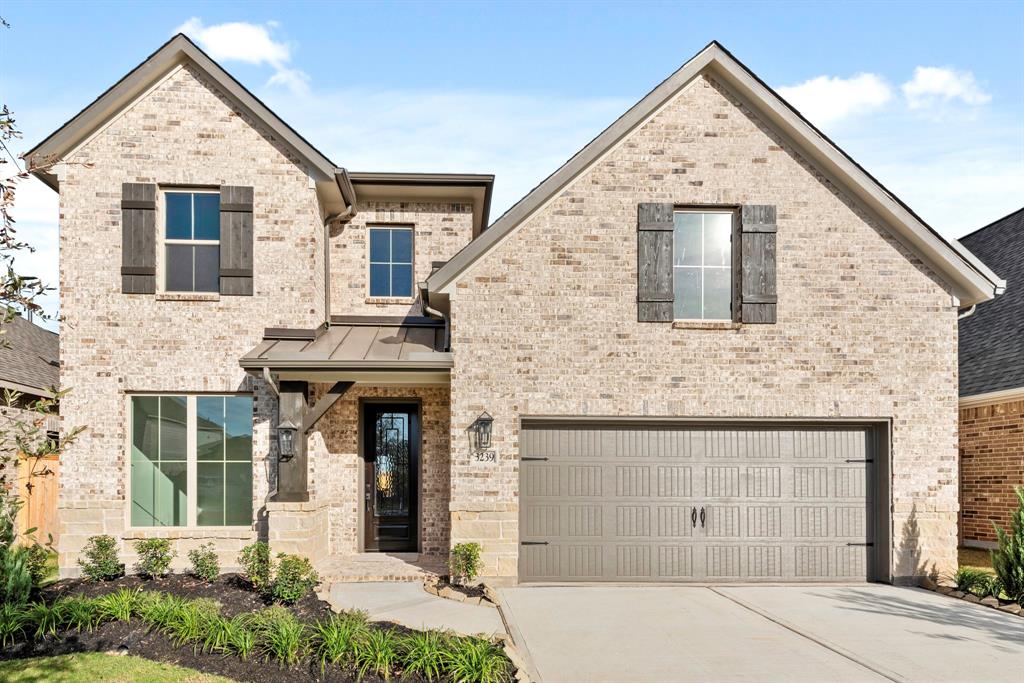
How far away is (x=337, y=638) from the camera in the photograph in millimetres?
7129

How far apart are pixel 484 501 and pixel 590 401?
81.6 inches

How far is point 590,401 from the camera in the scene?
11.3m

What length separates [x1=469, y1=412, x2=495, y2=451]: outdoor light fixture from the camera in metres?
11.0

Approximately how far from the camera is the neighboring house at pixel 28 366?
14570mm

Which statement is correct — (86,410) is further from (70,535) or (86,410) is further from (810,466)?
(810,466)

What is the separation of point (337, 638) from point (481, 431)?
4.32m

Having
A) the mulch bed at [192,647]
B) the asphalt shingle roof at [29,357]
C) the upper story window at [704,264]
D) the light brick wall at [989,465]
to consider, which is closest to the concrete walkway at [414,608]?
the mulch bed at [192,647]

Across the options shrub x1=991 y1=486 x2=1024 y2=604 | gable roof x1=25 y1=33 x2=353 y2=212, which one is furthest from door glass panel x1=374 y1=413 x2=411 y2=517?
shrub x1=991 y1=486 x2=1024 y2=604

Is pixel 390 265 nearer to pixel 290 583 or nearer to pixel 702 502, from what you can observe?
pixel 290 583

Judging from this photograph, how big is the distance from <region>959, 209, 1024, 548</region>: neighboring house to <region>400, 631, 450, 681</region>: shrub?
1059 cm

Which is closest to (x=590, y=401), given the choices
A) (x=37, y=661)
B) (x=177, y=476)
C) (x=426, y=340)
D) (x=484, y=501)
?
(x=484, y=501)

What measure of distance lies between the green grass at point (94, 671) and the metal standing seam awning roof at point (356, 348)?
4.45m

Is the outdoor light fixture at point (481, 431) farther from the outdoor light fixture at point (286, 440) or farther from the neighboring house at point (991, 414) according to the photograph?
the neighboring house at point (991, 414)

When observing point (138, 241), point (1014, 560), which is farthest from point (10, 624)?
point (1014, 560)
